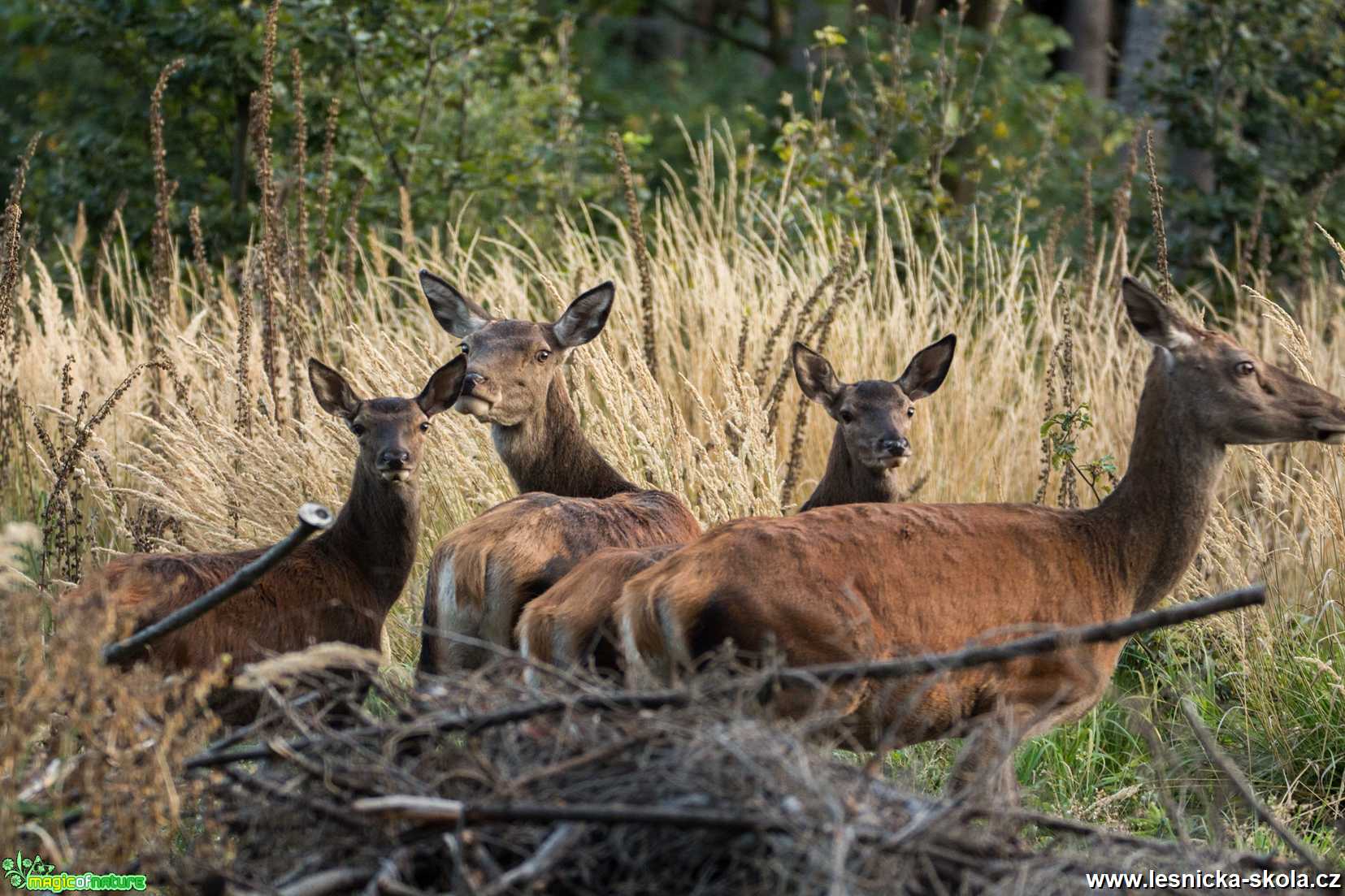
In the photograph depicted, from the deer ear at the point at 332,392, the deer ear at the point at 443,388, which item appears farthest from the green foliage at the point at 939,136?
the deer ear at the point at 332,392

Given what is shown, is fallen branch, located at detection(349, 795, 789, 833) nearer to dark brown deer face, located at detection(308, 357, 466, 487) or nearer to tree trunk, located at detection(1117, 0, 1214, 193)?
dark brown deer face, located at detection(308, 357, 466, 487)

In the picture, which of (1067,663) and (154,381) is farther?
(154,381)

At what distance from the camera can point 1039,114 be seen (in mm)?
13375

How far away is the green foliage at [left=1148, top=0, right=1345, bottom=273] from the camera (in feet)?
36.0

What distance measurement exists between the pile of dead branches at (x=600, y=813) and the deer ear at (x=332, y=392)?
8.01ft

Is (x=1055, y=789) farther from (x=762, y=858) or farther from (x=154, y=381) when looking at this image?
(x=154, y=381)

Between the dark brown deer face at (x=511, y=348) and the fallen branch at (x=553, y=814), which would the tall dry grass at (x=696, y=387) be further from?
the fallen branch at (x=553, y=814)

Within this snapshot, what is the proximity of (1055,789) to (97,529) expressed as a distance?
468 cm

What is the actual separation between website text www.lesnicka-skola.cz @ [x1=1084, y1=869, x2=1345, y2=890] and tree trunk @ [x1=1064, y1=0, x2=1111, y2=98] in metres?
16.4

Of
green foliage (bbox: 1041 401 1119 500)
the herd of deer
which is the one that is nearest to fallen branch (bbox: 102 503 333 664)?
the herd of deer

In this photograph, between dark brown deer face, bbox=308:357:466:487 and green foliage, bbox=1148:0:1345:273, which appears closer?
dark brown deer face, bbox=308:357:466:487

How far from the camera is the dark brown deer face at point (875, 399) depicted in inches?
253

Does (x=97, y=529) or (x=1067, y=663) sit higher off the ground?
(x=1067, y=663)

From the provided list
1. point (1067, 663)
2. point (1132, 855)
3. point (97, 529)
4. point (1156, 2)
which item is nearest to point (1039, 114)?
point (1156, 2)
